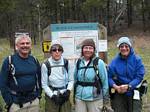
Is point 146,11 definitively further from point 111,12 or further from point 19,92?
point 19,92

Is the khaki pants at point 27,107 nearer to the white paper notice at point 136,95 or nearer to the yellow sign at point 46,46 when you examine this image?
the white paper notice at point 136,95

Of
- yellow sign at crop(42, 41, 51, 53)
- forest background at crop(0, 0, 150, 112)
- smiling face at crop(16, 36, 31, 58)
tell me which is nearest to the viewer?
smiling face at crop(16, 36, 31, 58)

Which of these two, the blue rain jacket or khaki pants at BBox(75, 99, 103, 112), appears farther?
the blue rain jacket

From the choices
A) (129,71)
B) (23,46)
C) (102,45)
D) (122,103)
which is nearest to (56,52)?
(23,46)

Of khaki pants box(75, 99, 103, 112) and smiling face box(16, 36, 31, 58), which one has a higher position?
smiling face box(16, 36, 31, 58)

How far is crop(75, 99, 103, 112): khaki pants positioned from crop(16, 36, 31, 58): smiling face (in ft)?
4.05

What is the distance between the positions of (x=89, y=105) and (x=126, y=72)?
826mm

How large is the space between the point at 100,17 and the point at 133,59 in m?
49.9

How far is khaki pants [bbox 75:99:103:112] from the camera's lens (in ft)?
21.8

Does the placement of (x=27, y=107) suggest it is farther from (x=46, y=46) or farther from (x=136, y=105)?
(x=46, y=46)

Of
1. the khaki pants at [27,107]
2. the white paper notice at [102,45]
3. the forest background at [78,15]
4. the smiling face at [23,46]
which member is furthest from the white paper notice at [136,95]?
the forest background at [78,15]

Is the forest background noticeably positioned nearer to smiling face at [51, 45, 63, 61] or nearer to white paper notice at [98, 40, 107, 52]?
white paper notice at [98, 40, 107, 52]

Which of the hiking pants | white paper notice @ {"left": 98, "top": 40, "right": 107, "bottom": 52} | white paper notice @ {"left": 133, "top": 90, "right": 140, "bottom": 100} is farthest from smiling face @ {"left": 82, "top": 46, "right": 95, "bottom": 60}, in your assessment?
white paper notice @ {"left": 98, "top": 40, "right": 107, "bottom": 52}

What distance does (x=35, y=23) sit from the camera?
177 ft
